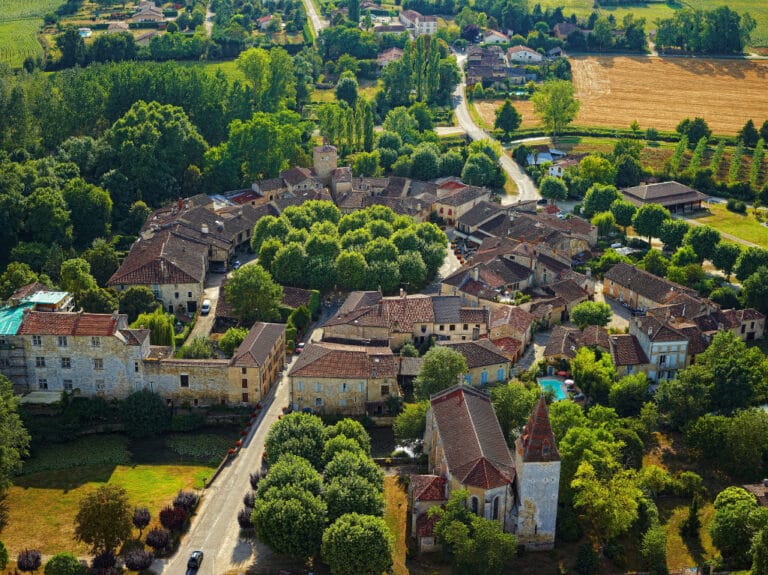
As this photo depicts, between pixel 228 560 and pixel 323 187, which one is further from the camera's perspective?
pixel 323 187

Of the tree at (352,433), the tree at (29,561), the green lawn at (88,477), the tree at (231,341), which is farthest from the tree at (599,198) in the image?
the tree at (29,561)

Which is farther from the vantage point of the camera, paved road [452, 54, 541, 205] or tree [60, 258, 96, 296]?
paved road [452, 54, 541, 205]

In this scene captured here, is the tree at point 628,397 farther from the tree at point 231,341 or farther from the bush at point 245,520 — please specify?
the tree at point 231,341

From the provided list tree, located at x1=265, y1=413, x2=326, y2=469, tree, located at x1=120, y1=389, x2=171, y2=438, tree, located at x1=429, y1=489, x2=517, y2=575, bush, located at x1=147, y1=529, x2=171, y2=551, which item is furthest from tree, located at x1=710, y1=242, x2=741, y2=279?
bush, located at x1=147, y1=529, x2=171, y2=551

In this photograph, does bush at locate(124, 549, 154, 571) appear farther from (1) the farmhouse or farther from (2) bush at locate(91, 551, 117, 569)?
(1) the farmhouse

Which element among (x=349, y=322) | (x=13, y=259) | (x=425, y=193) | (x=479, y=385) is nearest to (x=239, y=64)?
(x=425, y=193)

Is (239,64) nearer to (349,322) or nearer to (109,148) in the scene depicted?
(109,148)

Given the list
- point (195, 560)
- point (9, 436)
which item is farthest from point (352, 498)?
point (9, 436)
